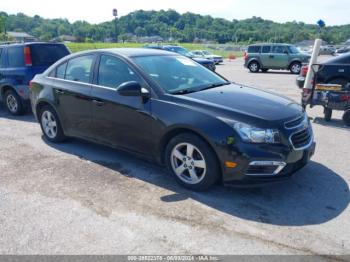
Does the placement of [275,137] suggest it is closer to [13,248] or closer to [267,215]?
[267,215]

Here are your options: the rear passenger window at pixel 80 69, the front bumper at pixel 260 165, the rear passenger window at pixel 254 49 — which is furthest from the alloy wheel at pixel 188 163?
the rear passenger window at pixel 254 49

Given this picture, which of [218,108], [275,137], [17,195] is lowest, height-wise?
[17,195]

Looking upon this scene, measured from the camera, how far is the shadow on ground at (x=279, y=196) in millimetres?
3525

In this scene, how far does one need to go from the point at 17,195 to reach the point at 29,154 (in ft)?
A: 4.99

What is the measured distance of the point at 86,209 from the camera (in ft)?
12.2

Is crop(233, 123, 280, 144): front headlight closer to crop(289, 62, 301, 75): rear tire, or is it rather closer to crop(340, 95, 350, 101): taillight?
crop(340, 95, 350, 101): taillight

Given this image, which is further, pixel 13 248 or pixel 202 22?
pixel 202 22

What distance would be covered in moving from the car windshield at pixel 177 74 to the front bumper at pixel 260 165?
1.17 m

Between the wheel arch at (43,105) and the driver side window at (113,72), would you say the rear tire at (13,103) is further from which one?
the driver side window at (113,72)

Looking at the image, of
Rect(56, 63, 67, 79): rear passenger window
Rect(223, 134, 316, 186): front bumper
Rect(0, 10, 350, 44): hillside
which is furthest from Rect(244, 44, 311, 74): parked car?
Rect(0, 10, 350, 44): hillside

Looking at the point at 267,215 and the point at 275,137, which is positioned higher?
the point at 275,137

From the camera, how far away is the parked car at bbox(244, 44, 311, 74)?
20.2 metres

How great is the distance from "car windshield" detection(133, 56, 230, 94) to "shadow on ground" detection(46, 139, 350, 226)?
117cm

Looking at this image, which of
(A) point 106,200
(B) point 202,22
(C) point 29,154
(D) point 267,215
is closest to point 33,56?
(C) point 29,154
